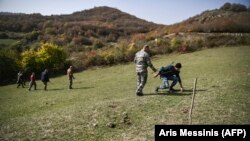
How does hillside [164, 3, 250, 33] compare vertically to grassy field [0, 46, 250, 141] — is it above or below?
above

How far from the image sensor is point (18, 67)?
42094 millimetres

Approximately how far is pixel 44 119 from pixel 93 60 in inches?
1149

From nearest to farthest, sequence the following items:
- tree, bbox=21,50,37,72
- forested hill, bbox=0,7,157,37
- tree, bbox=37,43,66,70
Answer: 1. tree, bbox=21,50,37,72
2. tree, bbox=37,43,66,70
3. forested hill, bbox=0,7,157,37

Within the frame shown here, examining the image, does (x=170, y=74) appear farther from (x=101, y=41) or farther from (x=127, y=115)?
(x=101, y=41)

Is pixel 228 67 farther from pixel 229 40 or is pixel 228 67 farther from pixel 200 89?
pixel 229 40

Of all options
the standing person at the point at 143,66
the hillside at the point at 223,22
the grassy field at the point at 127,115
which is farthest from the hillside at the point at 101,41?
the standing person at the point at 143,66

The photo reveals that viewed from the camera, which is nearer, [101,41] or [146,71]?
[146,71]

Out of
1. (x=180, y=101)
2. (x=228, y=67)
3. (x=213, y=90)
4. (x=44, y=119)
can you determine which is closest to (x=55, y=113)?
(x=44, y=119)

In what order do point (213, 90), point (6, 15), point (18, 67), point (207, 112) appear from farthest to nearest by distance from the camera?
1. point (6, 15)
2. point (18, 67)
3. point (213, 90)
4. point (207, 112)

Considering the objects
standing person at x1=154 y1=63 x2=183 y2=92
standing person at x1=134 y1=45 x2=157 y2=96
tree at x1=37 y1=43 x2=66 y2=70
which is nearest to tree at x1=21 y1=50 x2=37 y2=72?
tree at x1=37 y1=43 x2=66 y2=70

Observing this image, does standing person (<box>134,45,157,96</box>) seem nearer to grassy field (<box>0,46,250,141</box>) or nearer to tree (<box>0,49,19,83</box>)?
grassy field (<box>0,46,250,141</box>)

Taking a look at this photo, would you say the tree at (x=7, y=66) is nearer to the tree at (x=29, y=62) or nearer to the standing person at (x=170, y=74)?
the tree at (x=29, y=62)

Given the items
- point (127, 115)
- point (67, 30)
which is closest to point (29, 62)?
point (127, 115)

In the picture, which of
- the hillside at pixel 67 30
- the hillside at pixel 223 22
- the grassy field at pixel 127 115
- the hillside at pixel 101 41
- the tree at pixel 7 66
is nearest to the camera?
the grassy field at pixel 127 115
